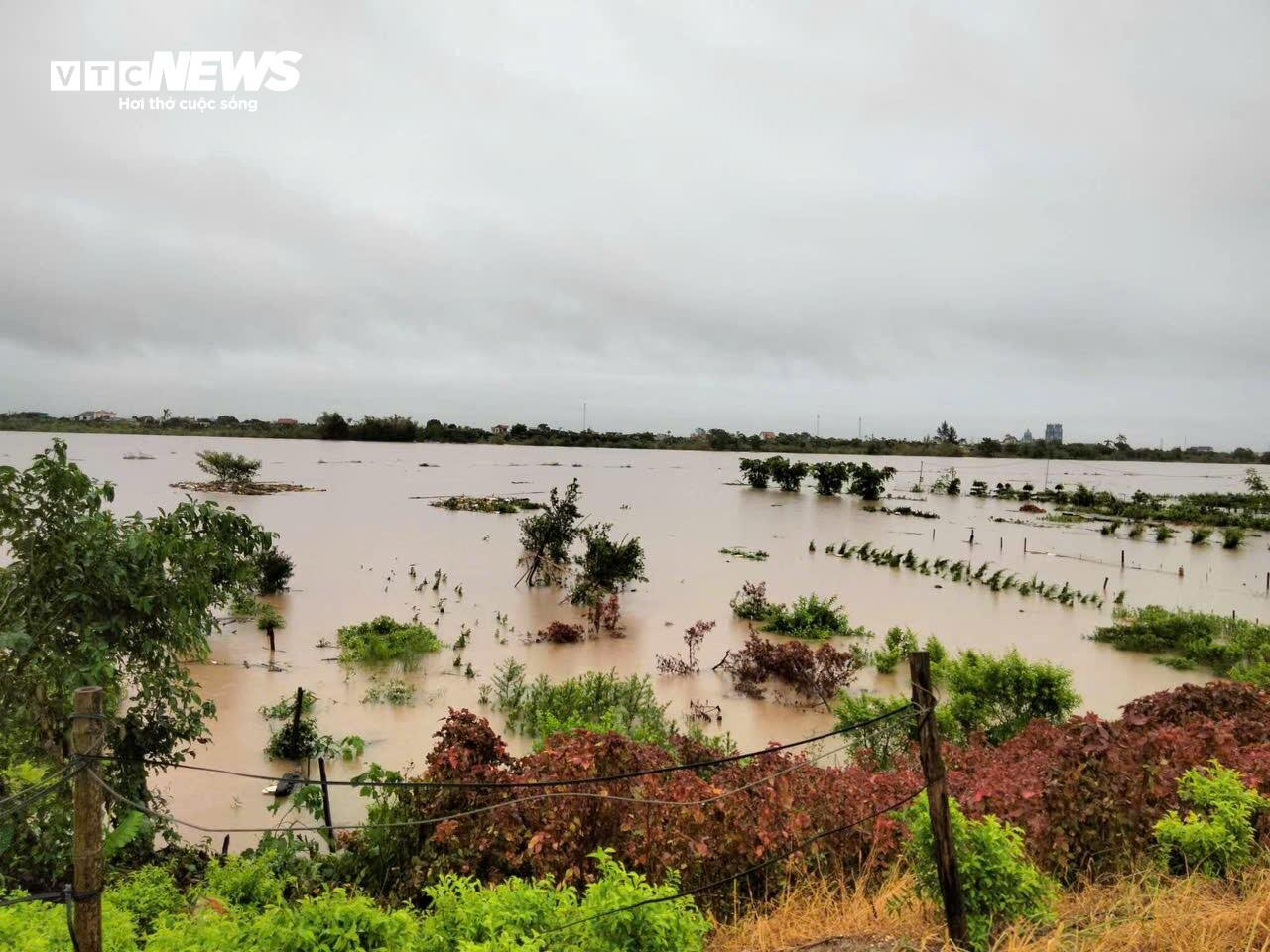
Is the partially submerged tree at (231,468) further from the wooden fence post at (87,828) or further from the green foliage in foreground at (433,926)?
the wooden fence post at (87,828)

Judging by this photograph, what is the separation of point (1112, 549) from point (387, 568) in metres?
26.7

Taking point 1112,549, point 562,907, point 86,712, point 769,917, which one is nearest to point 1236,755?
point 769,917

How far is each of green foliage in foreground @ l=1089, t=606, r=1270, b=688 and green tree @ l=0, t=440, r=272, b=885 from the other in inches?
565

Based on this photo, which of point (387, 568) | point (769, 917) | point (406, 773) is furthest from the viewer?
point (387, 568)

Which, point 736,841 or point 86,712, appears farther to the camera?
point 736,841

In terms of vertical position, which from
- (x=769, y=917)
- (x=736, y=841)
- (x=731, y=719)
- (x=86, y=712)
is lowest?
A: (x=731, y=719)

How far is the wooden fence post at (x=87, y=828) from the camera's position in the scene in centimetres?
270

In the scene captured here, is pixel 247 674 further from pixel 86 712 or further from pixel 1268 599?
pixel 1268 599

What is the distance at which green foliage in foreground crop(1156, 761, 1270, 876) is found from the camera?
4.20 meters

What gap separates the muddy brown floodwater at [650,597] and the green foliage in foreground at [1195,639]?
0.50 metres

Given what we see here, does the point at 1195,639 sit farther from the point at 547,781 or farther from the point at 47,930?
the point at 47,930

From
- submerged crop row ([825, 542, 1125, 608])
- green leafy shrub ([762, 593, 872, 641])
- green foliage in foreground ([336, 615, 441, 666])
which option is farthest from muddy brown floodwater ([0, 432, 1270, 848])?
green leafy shrub ([762, 593, 872, 641])

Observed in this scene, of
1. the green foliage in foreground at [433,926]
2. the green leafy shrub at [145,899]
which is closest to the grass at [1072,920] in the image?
the green foliage in foreground at [433,926]

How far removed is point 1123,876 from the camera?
14.5 ft
